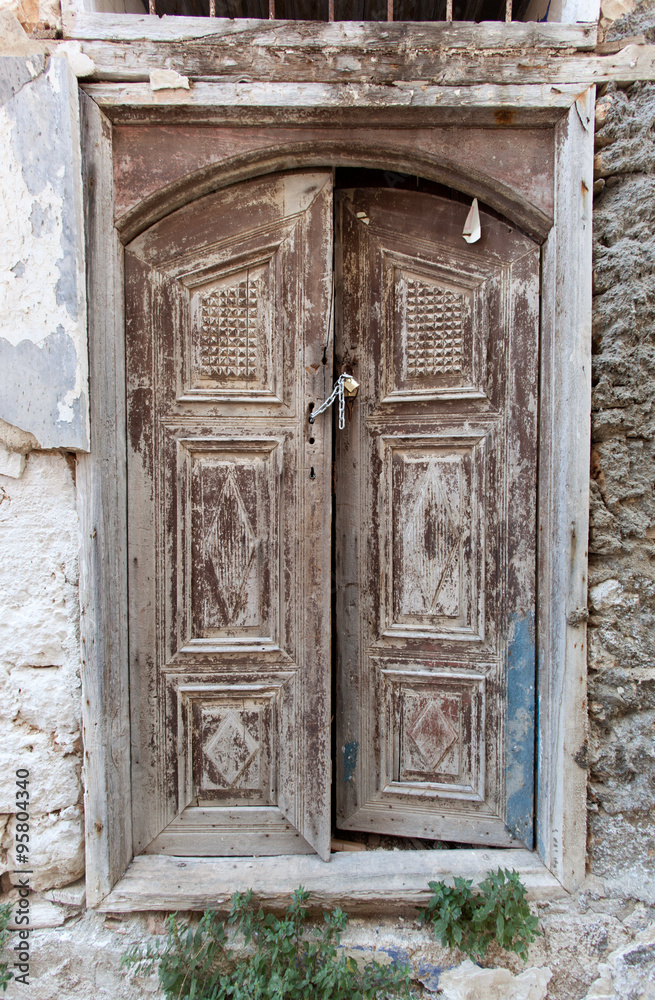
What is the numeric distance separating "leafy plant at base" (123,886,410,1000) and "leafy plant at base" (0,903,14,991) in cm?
40

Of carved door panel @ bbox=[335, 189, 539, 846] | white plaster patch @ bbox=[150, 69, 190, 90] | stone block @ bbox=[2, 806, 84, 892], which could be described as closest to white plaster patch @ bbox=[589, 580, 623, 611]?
carved door panel @ bbox=[335, 189, 539, 846]

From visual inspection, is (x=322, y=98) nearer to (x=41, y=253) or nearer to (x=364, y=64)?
(x=364, y=64)

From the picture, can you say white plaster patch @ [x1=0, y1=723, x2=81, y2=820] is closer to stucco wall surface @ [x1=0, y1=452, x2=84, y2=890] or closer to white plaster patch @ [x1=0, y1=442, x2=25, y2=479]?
stucco wall surface @ [x1=0, y1=452, x2=84, y2=890]

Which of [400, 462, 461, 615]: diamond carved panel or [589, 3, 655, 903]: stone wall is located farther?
[400, 462, 461, 615]: diamond carved panel

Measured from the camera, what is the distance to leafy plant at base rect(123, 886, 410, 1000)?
62.3 inches

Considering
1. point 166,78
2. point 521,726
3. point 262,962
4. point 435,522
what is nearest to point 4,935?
point 262,962

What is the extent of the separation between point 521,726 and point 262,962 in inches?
46.2

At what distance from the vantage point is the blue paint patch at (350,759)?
2018 millimetres

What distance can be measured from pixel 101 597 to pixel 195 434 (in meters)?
0.67

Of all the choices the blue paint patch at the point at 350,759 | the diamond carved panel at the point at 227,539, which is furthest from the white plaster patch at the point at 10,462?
the blue paint patch at the point at 350,759

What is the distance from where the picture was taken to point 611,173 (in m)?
1.72

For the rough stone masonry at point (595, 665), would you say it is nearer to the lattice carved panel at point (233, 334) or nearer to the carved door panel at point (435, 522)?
the carved door panel at point (435, 522)

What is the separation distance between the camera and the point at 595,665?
176cm

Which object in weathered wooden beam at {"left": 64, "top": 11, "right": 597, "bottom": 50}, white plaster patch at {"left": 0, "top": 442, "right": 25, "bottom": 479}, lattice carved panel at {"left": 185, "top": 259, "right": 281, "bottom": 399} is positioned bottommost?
white plaster patch at {"left": 0, "top": 442, "right": 25, "bottom": 479}
